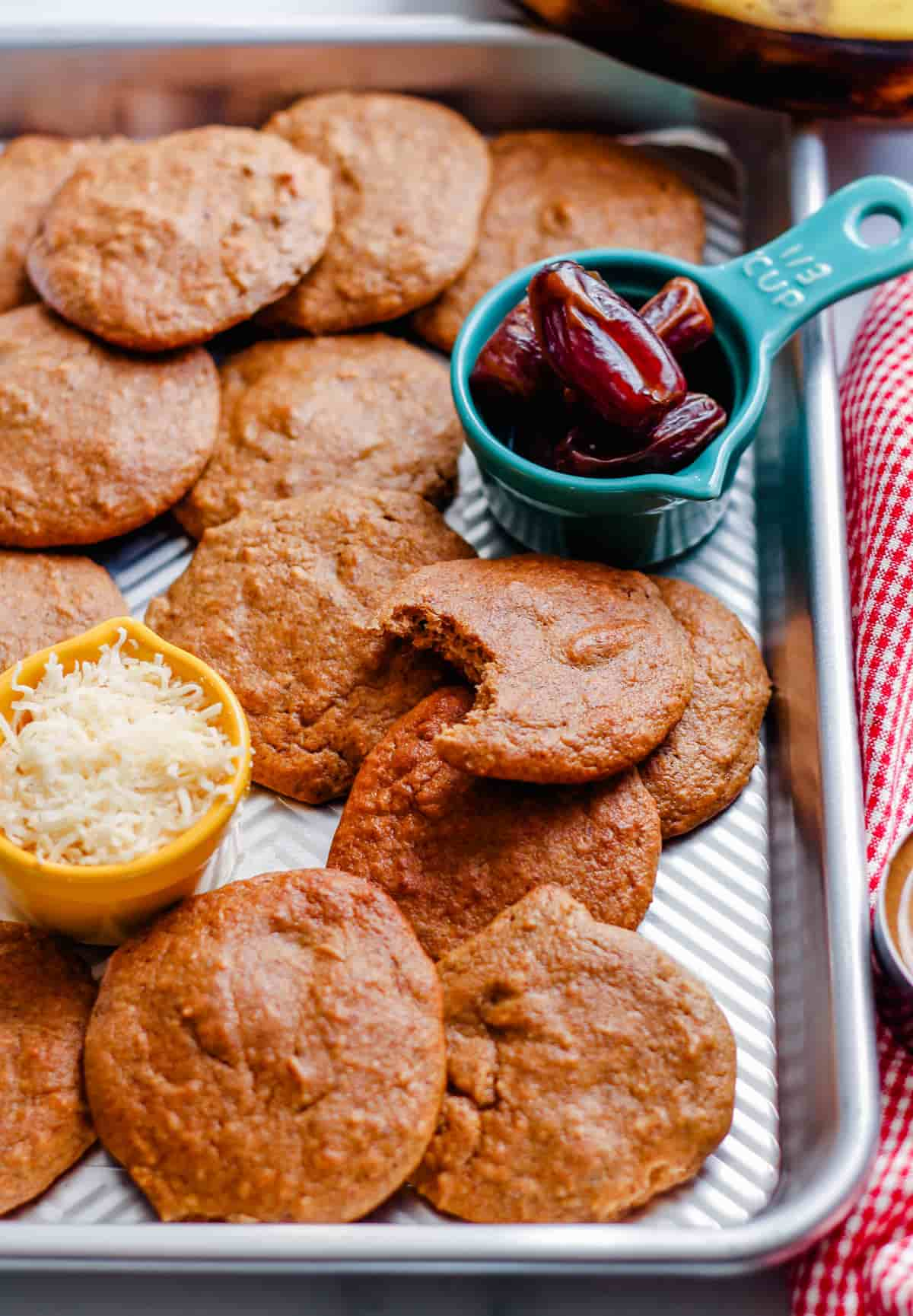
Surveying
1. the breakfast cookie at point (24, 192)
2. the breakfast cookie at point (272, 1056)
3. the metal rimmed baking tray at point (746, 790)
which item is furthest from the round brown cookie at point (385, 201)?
the breakfast cookie at point (272, 1056)

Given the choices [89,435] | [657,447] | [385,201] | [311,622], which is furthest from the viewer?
[385,201]

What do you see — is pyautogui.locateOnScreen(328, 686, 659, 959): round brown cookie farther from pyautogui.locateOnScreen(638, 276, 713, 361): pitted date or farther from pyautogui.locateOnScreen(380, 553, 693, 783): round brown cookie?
pyautogui.locateOnScreen(638, 276, 713, 361): pitted date

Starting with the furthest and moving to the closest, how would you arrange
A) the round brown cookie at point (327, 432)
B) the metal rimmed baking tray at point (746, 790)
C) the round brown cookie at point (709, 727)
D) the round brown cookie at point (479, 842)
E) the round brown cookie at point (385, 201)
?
the round brown cookie at point (385, 201), the round brown cookie at point (327, 432), the round brown cookie at point (709, 727), the round brown cookie at point (479, 842), the metal rimmed baking tray at point (746, 790)

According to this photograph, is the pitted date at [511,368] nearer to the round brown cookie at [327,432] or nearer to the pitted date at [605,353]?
the pitted date at [605,353]

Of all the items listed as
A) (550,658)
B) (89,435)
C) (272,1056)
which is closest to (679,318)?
(550,658)

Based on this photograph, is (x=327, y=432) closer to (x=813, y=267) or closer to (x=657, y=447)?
(x=657, y=447)
